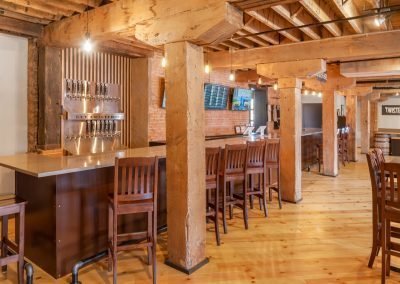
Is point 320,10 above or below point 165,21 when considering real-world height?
above

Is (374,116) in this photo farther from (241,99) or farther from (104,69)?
(104,69)

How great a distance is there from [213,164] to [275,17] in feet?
7.89

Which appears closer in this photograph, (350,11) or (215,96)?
(350,11)

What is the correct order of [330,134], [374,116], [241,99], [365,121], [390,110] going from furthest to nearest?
[374,116], [390,110], [365,121], [241,99], [330,134]

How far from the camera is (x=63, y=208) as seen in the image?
2.98 meters

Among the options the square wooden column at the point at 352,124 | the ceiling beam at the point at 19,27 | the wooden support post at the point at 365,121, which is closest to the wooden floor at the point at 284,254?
the ceiling beam at the point at 19,27

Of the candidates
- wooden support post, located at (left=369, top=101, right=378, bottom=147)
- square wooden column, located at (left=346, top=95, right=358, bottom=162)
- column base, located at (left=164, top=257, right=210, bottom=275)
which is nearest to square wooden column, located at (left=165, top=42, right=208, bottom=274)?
column base, located at (left=164, top=257, right=210, bottom=275)

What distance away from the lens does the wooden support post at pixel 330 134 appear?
789 centimetres

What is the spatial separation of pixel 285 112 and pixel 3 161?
167 inches

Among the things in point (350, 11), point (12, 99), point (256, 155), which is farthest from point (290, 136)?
point (12, 99)

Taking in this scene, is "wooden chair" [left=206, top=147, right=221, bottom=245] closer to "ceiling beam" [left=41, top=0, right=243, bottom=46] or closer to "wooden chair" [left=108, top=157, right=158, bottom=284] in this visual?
"wooden chair" [left=108, top=157, right=158, bottom=284]

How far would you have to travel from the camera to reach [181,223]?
10.1ft

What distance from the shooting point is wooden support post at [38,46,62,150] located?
490 centimetres

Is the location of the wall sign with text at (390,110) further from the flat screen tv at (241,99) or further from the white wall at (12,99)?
the white wall at (12,99)
